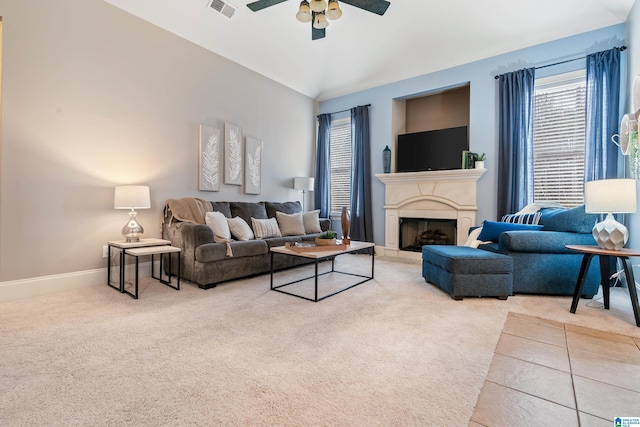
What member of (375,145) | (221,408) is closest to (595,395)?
(221,408)

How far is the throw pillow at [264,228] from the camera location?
423 cm

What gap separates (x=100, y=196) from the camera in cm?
341

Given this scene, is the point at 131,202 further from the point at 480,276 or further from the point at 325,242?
the point at 480,276

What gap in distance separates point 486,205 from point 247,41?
4.35 meters

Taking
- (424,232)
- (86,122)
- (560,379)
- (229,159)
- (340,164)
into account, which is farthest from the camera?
(340,164)

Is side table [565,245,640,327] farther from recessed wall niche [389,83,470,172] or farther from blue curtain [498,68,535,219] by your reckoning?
recessed wall niche [389,83,470,172]

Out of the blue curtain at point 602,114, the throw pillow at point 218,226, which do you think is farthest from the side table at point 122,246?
the blue curtain at point 602,114

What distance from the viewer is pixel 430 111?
221 inches

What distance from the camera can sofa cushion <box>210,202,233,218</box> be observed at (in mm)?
4149

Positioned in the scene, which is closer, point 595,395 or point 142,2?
point 595,395

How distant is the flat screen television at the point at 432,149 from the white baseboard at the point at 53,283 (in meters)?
4.48

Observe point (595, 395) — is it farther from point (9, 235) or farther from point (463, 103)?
point (463, 103)

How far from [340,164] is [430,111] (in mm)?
1931

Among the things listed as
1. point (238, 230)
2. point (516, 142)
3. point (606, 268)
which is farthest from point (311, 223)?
point (606, 268)
